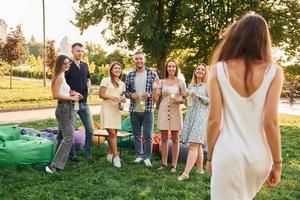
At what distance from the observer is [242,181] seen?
292cm

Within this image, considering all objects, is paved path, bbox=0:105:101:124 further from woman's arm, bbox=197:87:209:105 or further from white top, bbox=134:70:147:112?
woman's arm, bbox=197:87:209:105

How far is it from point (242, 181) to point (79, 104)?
5279 millimetres

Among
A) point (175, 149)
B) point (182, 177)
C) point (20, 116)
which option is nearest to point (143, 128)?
point (175, 149)

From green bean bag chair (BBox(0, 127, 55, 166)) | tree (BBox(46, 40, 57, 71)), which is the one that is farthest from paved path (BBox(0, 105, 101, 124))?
tree (BBox(46, 40, 57, 71))

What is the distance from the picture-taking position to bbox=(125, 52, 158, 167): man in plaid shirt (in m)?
7.75

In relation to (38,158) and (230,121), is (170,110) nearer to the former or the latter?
(38,158)

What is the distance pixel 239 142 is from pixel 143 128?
5199 millimetres

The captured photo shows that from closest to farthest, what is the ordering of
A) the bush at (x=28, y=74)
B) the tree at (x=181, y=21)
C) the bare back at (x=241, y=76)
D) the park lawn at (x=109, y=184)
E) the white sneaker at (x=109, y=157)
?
the bare back at (x=241, y=76) → the park lawn at (x=109, y=184) → the white sneaker at (x=109, y=157) → the tree at (x=181, y=21) → the bush at (x=28, y=74)

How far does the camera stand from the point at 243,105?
287 cm

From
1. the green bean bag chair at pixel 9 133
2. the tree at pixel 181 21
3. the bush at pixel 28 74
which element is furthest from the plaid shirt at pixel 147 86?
the bush at pixel 28 74

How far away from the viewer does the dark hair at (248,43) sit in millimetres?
2859

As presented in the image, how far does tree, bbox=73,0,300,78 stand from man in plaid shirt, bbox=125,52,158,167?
10.4 metres

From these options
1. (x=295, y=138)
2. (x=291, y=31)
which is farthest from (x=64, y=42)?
(x=291, y=31)

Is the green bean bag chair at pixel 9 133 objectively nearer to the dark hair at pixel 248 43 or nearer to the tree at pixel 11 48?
the dark hair at pixel 248 43
